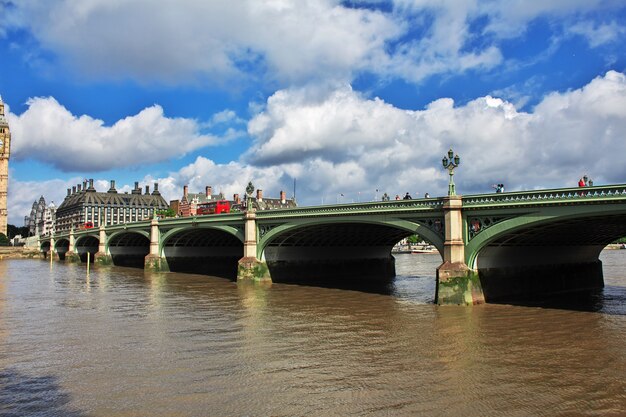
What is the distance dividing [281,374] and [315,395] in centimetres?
216

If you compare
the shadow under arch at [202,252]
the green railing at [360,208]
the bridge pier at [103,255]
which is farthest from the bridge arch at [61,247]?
the green railing at [360,208]

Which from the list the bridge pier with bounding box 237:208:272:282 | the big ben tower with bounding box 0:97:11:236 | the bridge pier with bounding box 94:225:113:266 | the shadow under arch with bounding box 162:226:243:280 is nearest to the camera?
the bridge pier with bounding box 237:208:272:282

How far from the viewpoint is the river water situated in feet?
40.8

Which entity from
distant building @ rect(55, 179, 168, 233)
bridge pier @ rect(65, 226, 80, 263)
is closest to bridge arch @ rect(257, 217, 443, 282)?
bridge pier @ rect(65, 226, 80, 263)

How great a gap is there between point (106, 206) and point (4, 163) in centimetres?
3204

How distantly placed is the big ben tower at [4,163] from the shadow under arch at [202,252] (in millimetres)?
112748

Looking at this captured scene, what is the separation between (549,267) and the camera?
118 ft

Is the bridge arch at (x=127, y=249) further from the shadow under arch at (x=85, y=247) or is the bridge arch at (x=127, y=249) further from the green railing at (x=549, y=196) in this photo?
the green railing at (x=549, y=196)

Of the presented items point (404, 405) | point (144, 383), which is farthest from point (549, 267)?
point (144, 383)

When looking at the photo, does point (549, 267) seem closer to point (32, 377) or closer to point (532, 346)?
point (532, 346)

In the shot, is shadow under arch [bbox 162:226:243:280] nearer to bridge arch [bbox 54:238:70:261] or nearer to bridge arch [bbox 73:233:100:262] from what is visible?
bridge arch [bbox 73:233:100:262]

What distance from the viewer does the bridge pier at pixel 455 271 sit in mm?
27766

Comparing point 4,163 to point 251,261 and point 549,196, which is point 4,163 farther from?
point 549,196

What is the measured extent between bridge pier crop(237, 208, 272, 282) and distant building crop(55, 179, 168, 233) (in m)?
130
